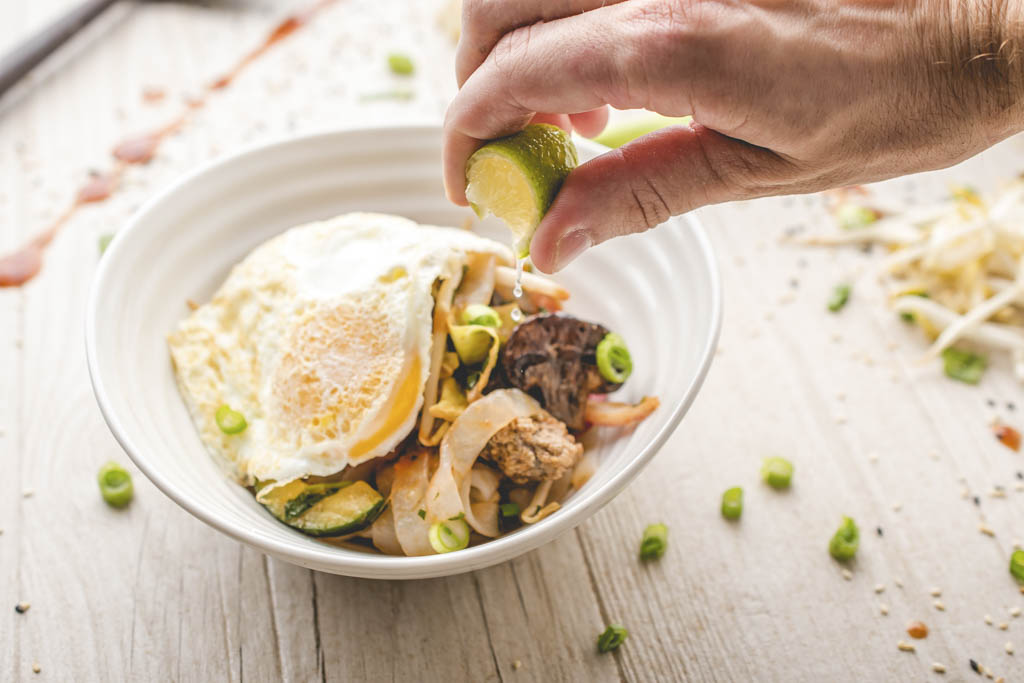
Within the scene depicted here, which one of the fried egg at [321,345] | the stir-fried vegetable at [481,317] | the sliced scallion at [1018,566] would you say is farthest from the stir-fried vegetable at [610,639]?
the sliced scallion at [1018,566]

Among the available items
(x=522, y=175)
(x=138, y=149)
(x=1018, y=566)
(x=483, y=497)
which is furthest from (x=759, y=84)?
(x=138, y=149)

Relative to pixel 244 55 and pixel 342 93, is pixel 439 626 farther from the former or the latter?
pixel 244 55

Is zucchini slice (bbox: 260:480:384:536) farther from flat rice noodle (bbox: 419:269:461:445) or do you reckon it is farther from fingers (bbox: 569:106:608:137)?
fingers (bbox: 569:106:608:137)

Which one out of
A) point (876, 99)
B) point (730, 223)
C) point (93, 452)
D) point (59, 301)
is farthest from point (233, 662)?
point (730, 223)

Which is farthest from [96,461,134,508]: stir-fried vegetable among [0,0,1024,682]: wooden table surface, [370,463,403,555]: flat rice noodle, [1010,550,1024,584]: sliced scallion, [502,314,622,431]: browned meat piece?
[1010,550,1024,584]: sliced scallion

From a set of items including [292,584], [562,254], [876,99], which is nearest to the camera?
[876,99]

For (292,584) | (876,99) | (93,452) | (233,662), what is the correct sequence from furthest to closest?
(93,452) → (292,584) → (233,662) → (876,99)

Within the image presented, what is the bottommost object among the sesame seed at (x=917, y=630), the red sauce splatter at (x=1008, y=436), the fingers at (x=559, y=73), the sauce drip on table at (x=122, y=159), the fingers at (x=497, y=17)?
the sesame seed at (x=917, y=630)

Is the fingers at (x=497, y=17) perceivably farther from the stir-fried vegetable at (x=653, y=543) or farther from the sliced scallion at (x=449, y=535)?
the stir-fried vegetable at (x=653, y=543)
